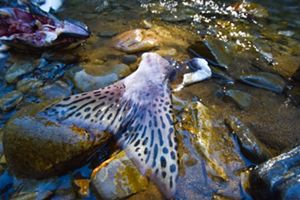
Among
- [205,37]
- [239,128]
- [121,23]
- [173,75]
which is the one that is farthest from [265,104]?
[121,23]

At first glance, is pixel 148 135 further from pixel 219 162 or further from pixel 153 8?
pixel 153 8

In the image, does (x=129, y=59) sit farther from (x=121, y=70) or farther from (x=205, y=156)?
(x=205, y=156)

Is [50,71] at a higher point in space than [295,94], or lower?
lower

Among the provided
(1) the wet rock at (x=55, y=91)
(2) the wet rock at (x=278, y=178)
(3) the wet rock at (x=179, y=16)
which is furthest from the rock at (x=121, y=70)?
(2) the wet rock at (x=278, y=178)

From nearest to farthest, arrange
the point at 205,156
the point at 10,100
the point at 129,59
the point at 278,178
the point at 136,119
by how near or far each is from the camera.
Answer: the point at 278,178, the point at 205,156, the point at 136,119, the point at 10,100, the point at 129,59

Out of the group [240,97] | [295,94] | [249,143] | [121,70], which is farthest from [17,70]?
[295,94]
